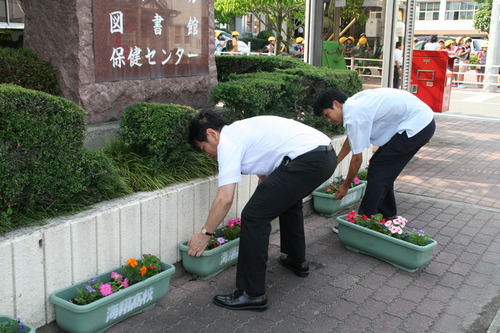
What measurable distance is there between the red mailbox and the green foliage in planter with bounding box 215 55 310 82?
175 inches

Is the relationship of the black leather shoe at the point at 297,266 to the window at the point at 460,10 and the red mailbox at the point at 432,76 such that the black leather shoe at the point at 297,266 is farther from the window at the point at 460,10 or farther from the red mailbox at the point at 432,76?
the window at the point at 460,10

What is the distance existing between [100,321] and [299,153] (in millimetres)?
1658

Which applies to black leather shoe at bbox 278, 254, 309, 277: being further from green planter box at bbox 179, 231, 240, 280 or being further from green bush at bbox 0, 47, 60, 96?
green bush at bbox 0, 47, 60, 96

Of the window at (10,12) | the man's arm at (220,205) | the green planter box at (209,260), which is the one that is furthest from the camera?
the window at (10,12)

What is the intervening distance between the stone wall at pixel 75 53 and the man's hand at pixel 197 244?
1.87m

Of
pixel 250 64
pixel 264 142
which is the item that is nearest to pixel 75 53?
pixel 264 142

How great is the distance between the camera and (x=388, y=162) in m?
4.77

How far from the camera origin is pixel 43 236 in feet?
10.2

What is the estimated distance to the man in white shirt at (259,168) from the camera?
3.50 metres

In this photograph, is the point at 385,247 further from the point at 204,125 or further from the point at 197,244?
the point at 204,125

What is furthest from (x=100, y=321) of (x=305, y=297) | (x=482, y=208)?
(x=482, y=208)

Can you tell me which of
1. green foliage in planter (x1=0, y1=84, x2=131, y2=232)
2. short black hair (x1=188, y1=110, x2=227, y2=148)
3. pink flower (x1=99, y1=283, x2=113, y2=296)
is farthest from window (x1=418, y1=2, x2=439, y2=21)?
pink flower (x1=99, y1=283, x2=113, y2=296)

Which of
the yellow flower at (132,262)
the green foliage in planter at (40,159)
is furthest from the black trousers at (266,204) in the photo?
the green foliage in planter at (40,159)

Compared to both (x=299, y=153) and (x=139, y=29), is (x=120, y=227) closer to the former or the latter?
(x=299, y=153)
